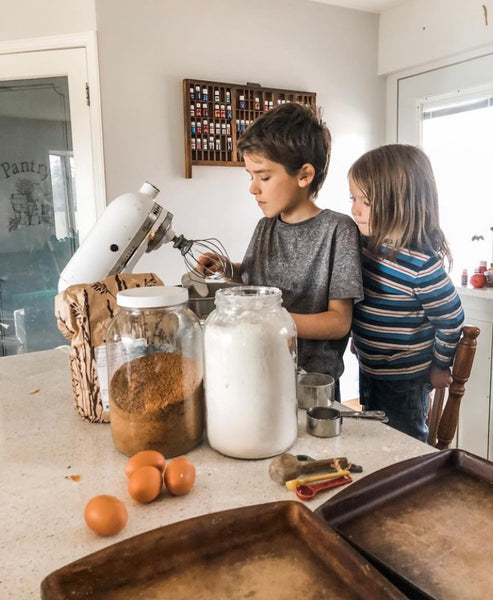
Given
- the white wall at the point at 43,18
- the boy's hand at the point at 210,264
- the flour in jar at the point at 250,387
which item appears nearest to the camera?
the flour in jar at the point at 250,387

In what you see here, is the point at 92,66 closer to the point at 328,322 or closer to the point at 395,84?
the point at 395,84

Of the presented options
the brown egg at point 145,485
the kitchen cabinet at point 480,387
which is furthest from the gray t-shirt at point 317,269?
the kitchen cabinet at point 480,387

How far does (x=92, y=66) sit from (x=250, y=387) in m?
1.85

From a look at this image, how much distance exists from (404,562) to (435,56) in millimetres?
2417

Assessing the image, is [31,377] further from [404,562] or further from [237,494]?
[404,562]

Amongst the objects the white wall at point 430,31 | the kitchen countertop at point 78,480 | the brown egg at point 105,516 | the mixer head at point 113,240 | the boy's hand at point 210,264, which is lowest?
the kitchen countertop at point 78,480

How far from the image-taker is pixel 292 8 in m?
2.44

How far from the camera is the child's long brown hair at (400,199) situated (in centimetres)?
116

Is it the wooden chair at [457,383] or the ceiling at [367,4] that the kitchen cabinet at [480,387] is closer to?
the wooden chair at [457,383]

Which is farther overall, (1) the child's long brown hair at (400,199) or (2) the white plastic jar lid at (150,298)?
(1) the child's long brown hair at (400,199)

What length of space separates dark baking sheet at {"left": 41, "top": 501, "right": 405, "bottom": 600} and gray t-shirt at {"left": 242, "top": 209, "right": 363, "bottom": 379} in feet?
1.90

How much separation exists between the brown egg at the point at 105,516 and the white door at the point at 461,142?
1.75 m

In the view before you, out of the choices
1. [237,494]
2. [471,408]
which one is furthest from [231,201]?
[237,494]

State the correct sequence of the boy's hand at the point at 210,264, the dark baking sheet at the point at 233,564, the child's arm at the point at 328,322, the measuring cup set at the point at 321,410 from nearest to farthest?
the dark baking sheet at the point at 233,564 → the measuring cup set at the point at 321,410 → the child's arm at the point at 328,322 → the boy's hand at the point at 210,264
